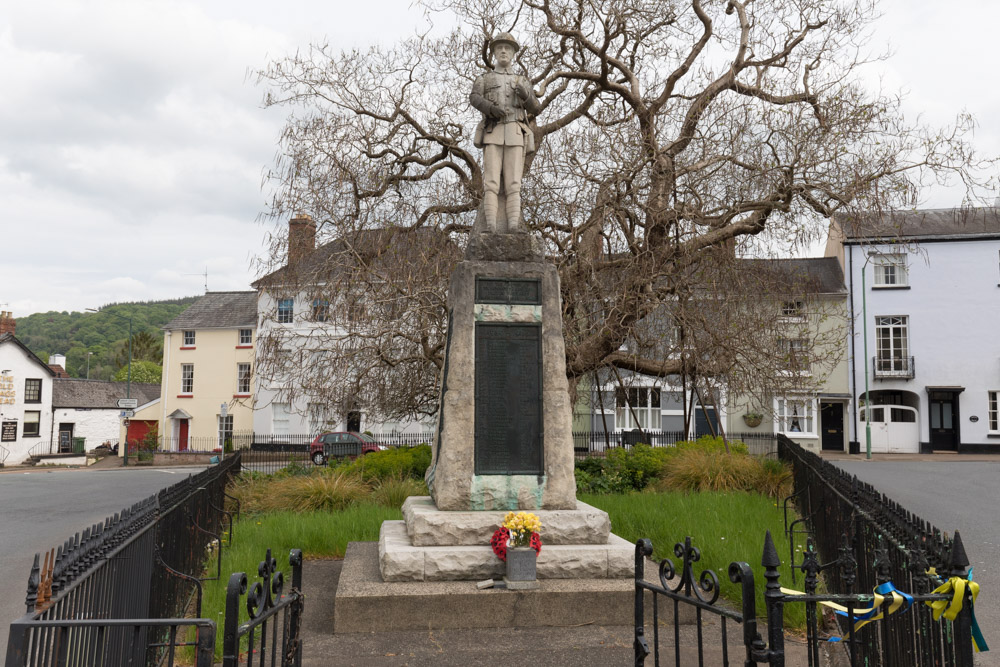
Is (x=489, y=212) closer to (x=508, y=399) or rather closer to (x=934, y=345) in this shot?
(x=508, y=399)

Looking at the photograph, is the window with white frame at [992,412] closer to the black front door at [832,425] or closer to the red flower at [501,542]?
the black front door at [832,425]

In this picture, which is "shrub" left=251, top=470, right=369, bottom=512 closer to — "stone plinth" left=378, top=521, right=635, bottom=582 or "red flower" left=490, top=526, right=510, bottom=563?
"stone plinth" left=378, top=521, right=635, bottom=582

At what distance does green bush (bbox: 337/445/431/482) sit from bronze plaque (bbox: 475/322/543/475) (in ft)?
25.9

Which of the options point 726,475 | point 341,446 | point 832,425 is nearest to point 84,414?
point 341,446

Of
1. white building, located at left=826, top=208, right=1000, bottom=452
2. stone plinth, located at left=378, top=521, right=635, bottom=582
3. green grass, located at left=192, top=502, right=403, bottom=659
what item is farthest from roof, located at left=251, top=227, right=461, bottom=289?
white building, located at left=826, top=208, right=1000, bottom=452

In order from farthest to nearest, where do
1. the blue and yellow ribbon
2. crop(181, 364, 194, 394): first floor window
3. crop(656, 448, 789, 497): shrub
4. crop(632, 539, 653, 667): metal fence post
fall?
crop(181, 364, 194, 394): first floor window, crop(656, 448, 789, 497): shrub, crop(632, 539, 653, 667): metal fence post, the blue and yellow ribbon

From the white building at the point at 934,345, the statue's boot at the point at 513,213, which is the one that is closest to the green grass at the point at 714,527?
the statue's boot at the point at 513,213

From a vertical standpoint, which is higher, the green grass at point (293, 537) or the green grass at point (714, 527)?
the green grass at point (714, 527)

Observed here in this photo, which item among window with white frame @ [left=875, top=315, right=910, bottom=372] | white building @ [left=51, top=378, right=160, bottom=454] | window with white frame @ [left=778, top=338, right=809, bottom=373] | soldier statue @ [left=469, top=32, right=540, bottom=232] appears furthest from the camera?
white building @ [left=51, top=378, right=160, bottom=454]

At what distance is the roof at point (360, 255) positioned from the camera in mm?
13039

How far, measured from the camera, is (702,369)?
1350 cm

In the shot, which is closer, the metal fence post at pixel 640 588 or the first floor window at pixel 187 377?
the metal fence post at pixel 640 588

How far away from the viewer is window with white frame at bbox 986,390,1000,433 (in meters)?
31.7

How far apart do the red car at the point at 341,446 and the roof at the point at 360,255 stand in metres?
14.4
